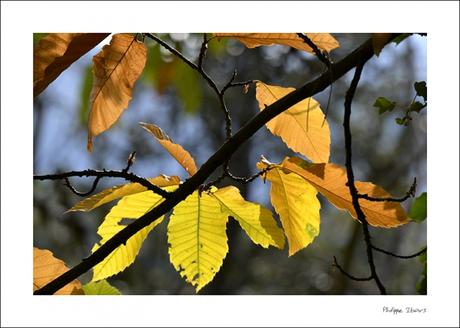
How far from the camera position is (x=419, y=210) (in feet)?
1.49

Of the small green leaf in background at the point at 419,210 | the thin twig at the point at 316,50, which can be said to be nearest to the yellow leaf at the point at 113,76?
the thin twig at the point at 316,50

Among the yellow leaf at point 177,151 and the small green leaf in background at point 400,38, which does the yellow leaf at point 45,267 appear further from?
the small green leaf in background at point 400,38

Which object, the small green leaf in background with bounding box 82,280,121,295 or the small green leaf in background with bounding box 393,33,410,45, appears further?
the small green leaf in background with bounding box 82,280,121,295

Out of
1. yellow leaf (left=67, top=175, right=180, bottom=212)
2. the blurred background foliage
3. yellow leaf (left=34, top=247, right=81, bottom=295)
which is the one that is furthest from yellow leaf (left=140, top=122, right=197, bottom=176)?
the blurred background foliage

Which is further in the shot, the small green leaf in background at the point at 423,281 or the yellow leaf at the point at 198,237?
the yellow leaf at the point at 198,237

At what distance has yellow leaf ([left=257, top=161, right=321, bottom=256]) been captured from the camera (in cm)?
61

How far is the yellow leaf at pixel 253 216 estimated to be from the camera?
61cm

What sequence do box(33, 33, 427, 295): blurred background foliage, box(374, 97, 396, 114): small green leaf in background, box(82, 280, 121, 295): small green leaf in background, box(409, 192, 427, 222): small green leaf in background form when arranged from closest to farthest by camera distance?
1. box(409, 192, 427, 222): small green leaf in background
2. box(374, 97, 396, 114): small green leaf in background
3. box(82, 280, 121, 295): small green leaf in background
4. box(33, 33, 427, 295): blurred background foliage

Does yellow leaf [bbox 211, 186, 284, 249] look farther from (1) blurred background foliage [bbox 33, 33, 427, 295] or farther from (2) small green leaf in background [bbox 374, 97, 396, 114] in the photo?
(1) blurred background foliage [bbox 33, 33, 427, 295]

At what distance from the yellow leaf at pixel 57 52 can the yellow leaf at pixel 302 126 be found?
0.58ft

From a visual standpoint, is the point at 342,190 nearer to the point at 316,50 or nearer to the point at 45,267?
the point at 316,50

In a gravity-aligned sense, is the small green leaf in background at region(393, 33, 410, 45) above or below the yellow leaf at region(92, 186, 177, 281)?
above


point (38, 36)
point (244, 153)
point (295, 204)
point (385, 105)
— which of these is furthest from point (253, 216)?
point (244, 153)

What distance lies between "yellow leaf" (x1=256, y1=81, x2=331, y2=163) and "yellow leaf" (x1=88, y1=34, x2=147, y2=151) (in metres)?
0.12
